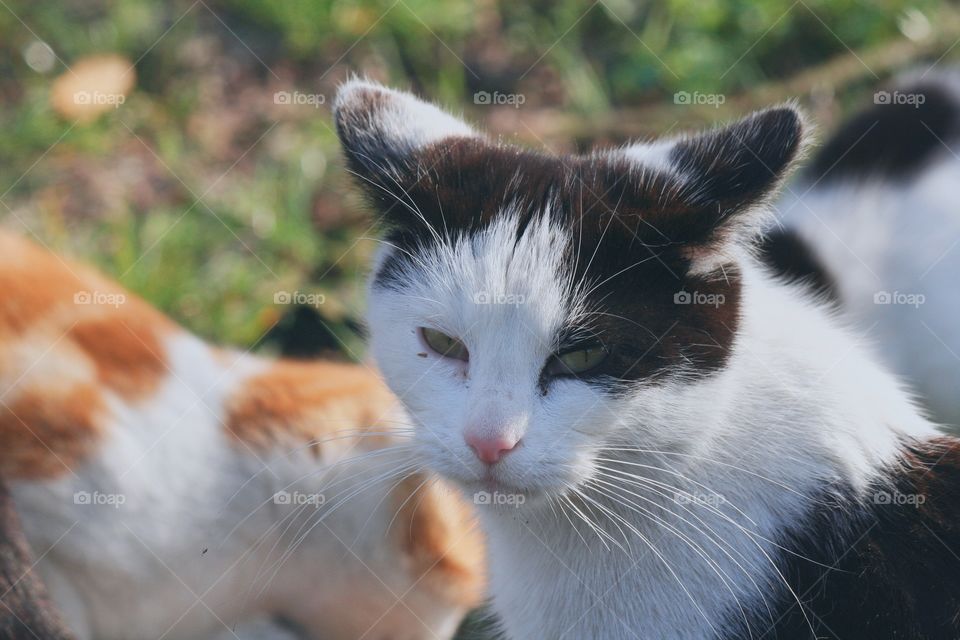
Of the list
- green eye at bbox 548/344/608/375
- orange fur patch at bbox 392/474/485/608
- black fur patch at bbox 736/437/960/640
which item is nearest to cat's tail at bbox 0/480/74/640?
orange fur patch at bbox 392/474/485/608

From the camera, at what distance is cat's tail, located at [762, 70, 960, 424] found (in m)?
3.35

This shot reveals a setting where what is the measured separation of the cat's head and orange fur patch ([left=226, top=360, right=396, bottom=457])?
2.72ft

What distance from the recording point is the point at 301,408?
312 cm

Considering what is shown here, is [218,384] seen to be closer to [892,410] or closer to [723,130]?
[723,130]

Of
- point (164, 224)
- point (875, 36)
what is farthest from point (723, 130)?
point (875, 36)

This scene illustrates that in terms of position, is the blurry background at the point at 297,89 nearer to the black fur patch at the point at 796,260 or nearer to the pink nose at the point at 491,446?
the black fur patch at the point at 796,260

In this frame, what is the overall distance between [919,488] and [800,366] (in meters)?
0.39

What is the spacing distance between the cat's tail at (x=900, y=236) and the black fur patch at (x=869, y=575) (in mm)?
1025

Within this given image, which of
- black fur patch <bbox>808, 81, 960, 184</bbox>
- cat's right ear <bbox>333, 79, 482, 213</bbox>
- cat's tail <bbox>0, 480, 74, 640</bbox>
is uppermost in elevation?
black fur patch <bbox>808, 81, 960, 184</bbox>

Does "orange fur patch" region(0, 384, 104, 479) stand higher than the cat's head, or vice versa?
the cat's head

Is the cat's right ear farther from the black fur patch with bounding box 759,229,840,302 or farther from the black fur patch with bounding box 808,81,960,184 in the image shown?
the black fur patch with bounding box 808,81,960,184

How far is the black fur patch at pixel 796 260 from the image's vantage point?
122 inches

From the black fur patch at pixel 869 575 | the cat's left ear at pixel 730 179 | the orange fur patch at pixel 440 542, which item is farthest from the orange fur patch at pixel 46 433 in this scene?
the black fur patch at pixel 869 575

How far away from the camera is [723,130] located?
222 cm
